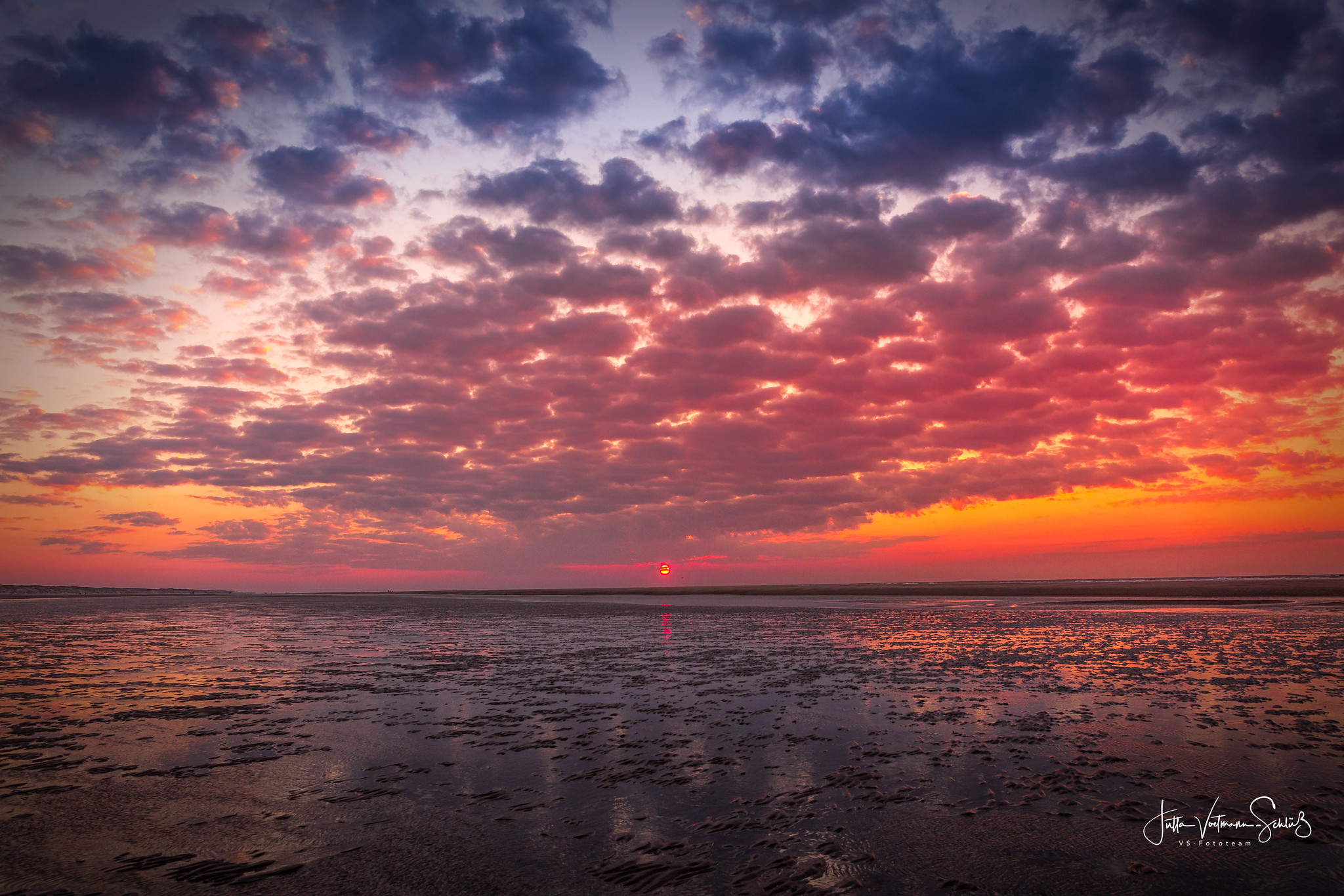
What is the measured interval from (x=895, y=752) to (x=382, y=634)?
3075 cm

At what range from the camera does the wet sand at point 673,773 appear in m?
6.55

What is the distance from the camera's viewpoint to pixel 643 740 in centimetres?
1164

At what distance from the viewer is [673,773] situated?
9.69 m

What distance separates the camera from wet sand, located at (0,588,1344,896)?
6.55 m

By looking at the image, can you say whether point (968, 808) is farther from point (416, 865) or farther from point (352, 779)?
point (352, 779)
